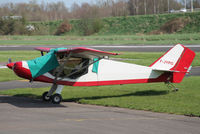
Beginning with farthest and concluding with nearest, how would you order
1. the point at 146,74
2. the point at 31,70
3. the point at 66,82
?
the point at 146,74
the point at 66,82
the point at 31,70

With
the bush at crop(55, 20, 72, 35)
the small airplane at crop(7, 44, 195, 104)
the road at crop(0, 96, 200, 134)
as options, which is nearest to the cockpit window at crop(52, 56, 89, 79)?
the small airplane at crop(7, 44, 195, 104)

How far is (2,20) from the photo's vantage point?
9894cm

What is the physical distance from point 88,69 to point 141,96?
2.72 metres

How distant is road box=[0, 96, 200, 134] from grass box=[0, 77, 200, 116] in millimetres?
656

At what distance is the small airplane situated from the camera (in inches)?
484

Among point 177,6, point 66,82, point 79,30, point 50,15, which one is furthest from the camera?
point 50,15

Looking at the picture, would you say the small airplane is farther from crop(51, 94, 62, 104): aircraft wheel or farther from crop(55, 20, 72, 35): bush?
crop(55, 20, 72, 35): bush

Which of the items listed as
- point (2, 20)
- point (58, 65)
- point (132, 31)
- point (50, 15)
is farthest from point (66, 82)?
point (50, 15)

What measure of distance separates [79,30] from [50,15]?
258 ft

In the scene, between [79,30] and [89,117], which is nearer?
[89,117]

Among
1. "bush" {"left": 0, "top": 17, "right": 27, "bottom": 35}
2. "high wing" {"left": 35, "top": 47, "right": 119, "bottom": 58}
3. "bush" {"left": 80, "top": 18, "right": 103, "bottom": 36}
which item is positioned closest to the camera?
"high wing" {"left": 35, "top": 47, "right": 119, "bottom": 58}

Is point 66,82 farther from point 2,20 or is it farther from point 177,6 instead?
point 177,6

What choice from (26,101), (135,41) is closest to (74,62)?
(26,101)

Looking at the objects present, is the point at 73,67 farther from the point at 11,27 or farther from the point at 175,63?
the point at 11,27
